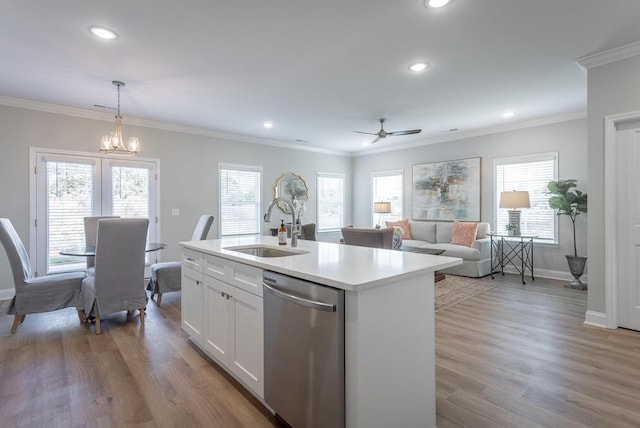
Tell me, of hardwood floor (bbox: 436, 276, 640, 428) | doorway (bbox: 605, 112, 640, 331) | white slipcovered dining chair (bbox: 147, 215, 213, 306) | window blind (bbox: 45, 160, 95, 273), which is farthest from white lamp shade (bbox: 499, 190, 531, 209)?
window blind (bbox: 45, 160, 95, 273)

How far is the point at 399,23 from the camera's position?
101 inches

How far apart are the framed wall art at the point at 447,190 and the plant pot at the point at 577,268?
5.72 feet

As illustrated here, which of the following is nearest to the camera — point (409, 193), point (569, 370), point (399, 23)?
point (569, 370)

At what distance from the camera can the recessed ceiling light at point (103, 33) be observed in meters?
2.60

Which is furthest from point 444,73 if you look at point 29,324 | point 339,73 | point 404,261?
point 29,324

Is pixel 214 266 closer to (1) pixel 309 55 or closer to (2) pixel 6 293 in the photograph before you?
(1) pixel 309 55

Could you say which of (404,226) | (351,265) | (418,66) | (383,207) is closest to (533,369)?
(351,265)

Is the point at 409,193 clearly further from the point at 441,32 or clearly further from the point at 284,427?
the point at 284,427

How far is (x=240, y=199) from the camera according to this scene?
657cm

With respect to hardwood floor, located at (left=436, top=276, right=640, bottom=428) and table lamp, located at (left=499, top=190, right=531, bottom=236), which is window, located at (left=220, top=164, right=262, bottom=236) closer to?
hardwood floor, located at (left=436, top=276, right=640, bottom=428)

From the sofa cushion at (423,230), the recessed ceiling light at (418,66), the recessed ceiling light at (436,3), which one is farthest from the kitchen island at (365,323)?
the sofa cushion at (423,230)

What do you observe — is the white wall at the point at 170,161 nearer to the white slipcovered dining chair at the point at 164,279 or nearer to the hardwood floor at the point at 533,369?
the white slipcovered dining chair at the point at 164,279

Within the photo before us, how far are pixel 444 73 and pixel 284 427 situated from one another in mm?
3553

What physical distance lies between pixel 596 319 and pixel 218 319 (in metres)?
3.58
